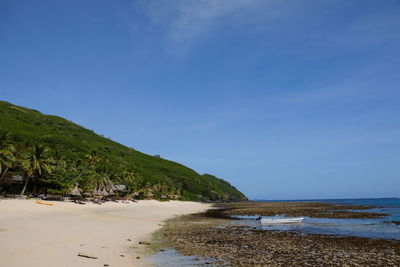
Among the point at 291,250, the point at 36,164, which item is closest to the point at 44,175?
the point at 36,164

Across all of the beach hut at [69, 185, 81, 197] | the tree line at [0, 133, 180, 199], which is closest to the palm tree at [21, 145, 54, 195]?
the tree line at [0, 133, 180, 199]

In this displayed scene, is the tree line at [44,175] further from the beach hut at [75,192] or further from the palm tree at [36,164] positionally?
the beach hut at [75,192]

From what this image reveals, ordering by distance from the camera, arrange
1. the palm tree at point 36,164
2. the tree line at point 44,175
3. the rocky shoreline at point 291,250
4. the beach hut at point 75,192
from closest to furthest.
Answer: the rocky shoreline at point 291,250 → the tree line at point 44,175 → the palm tree at point 36,164 → the beach hut at point 75,192

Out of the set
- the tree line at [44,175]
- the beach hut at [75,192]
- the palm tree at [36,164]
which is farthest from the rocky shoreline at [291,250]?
the palm tree at [36,164]

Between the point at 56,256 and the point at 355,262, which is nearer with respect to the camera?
the point at 56,256

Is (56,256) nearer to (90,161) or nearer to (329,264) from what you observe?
(329,264)

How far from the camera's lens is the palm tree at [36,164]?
5559 centimetres

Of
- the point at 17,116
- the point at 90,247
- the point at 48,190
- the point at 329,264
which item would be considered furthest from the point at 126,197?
the point at 17,116

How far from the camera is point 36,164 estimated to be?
55969mm

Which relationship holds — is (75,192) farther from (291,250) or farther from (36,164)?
(291,250)

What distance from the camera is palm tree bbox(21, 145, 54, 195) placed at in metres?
55.6

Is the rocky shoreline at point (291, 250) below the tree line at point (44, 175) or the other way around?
below

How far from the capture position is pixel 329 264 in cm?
1669

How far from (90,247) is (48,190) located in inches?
2004
